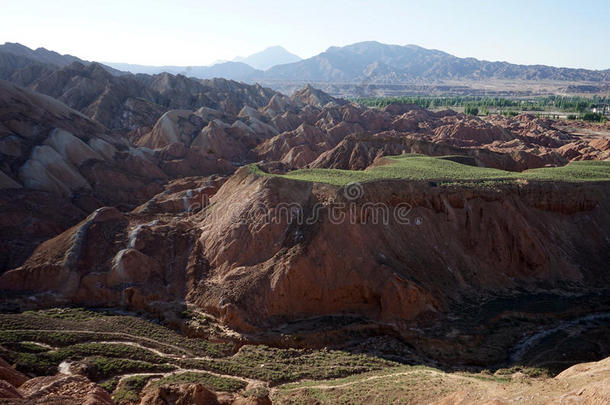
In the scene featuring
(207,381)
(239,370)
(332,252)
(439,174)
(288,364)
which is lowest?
(288,364)

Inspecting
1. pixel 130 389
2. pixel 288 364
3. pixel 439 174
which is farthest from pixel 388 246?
pixel 130 389

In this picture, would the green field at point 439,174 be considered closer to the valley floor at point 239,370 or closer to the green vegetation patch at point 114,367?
the valley floor at point 239,370

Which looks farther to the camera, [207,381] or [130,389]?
[207,381]

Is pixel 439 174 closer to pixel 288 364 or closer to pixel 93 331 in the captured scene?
pixel 288 364

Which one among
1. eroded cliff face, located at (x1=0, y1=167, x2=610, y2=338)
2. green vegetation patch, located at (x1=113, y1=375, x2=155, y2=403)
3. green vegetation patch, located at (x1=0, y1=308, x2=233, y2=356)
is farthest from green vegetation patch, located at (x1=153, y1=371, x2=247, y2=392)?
eroded cliff face, located at (x1=0, y1=167, x2=610, y2=338)

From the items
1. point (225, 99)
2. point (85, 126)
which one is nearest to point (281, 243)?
point (85, 126)

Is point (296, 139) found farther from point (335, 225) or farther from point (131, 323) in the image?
point (131, 323)

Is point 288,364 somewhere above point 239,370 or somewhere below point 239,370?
below

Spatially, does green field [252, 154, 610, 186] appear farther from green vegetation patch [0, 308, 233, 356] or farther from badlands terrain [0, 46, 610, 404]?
green vegetation patch [0, 308, 233, 356]
